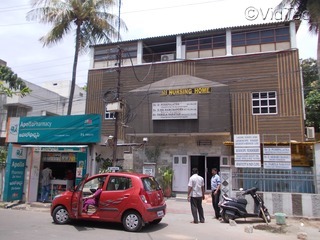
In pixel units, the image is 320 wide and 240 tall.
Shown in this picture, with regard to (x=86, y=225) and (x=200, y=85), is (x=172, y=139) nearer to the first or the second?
(x=200, y=85)

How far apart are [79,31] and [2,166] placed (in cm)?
1155

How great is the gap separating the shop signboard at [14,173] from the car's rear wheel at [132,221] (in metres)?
9.25

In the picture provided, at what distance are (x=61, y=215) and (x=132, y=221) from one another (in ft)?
8.28

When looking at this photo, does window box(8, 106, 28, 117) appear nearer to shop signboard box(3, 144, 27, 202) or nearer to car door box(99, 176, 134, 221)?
shop signboard box(3, 144, 27, 202)

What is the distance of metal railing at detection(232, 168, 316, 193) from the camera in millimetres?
11945

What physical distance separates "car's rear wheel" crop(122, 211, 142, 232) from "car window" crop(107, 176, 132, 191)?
2.47 ft

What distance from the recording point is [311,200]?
37.3ft

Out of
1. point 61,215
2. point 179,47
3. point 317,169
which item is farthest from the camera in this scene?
point 179,47

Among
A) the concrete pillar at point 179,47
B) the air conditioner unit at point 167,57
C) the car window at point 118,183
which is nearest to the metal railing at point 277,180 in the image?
the car window at point 118,183

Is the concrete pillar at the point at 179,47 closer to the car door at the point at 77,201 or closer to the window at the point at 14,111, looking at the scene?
the car door at the point at 77,201

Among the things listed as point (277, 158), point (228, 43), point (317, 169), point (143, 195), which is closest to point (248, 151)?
point (277, 158)

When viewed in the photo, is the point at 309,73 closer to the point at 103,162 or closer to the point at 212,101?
the point at 212,101

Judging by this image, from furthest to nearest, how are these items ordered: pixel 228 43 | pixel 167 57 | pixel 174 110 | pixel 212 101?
pixel 167 57
pixel 228 43
pixel 174 110
pixel 212 101

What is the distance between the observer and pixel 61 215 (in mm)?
9859
